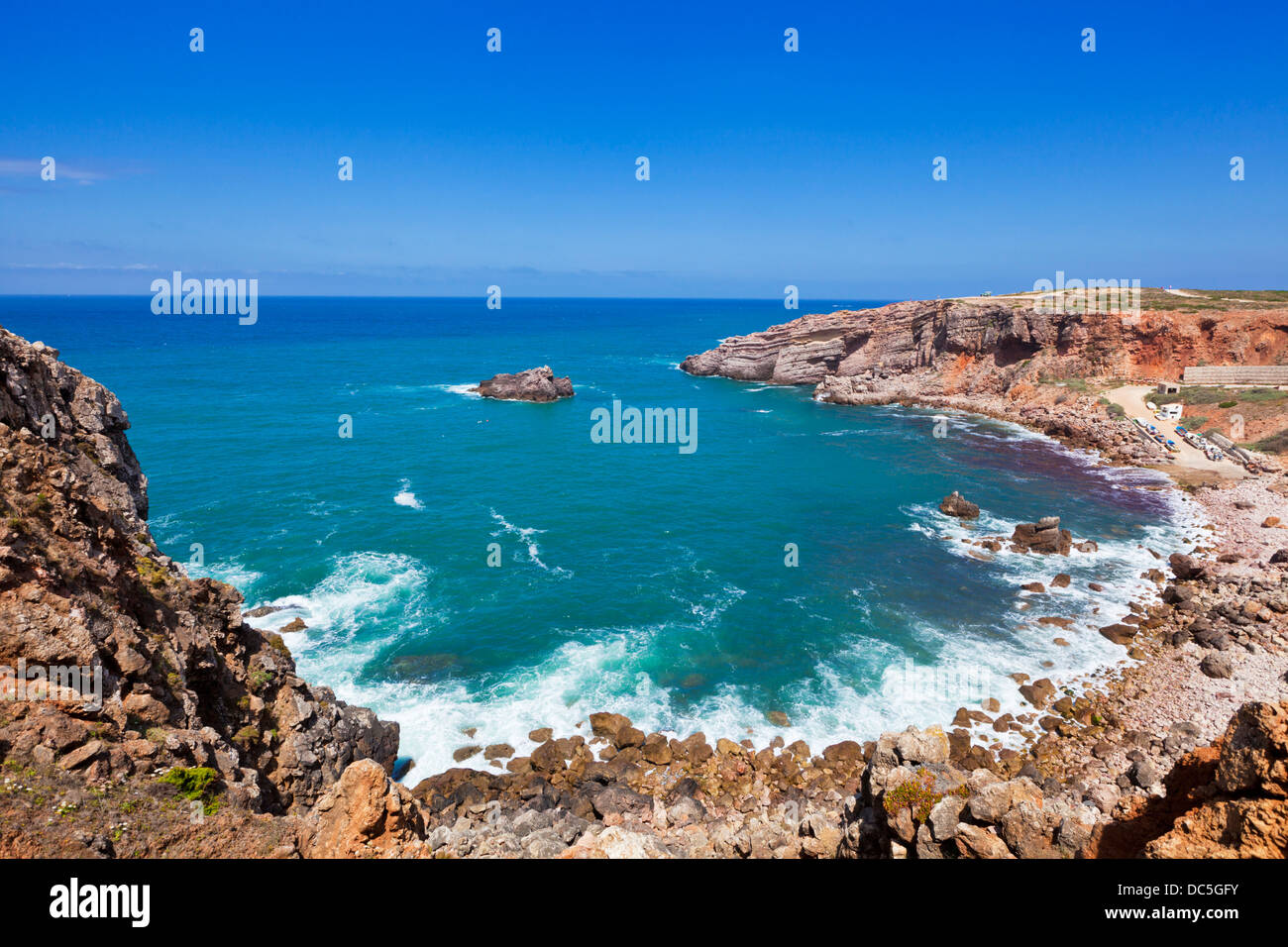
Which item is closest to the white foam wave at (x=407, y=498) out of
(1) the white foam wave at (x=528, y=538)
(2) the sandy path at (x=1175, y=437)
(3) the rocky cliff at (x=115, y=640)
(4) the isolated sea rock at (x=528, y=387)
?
(1) the white foam wave at (x=528, y=538)

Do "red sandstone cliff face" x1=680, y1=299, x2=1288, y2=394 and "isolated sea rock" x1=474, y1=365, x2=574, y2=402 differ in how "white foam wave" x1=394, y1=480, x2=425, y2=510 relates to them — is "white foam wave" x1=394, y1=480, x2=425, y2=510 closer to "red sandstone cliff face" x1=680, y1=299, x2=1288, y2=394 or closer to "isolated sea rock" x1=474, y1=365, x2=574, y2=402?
"isolated sea rock" x1=474, y1=365, x2=574, y2=402

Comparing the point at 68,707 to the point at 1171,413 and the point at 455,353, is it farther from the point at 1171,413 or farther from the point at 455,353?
the point at 455,353

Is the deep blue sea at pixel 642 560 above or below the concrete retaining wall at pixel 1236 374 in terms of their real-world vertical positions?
below

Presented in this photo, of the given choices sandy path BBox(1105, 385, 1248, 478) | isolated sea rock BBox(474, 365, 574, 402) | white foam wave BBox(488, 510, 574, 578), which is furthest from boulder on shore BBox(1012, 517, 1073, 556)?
isolated sea rock BBox(474, 365, 574, 402)

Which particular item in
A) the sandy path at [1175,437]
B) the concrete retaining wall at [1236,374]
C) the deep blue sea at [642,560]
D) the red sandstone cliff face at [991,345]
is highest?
the red sandstone cliff face at [991,345]

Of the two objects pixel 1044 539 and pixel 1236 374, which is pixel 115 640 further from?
pixel 1236 374

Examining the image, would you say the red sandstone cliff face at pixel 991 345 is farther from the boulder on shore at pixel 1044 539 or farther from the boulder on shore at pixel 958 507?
the boulder on shore at pixel 1044 539
